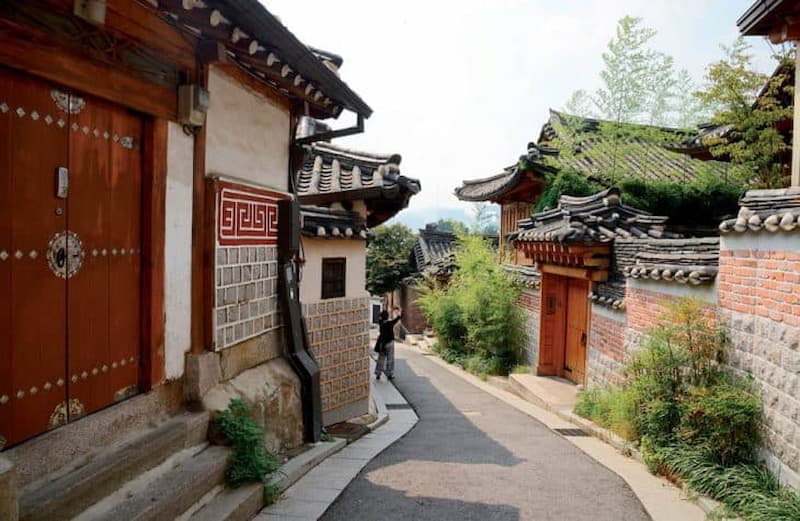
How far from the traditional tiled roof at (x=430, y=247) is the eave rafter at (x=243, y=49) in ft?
78.0

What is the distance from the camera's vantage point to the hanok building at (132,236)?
356cm

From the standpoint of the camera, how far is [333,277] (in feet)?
32.5

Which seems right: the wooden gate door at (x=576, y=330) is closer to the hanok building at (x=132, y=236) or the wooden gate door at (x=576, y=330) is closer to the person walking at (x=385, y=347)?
the person walking at (x=385, y=347)

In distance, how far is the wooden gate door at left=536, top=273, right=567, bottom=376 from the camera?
14422 mm

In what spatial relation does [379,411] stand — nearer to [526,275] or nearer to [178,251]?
[526,275]

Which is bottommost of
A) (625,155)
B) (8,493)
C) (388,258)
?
(8,493)

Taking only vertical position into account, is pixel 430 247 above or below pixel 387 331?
above

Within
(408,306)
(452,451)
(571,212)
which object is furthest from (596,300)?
(408,306)

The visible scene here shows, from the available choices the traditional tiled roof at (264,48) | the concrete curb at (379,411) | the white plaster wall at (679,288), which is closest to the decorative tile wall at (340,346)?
the concrete curb at (379,411)

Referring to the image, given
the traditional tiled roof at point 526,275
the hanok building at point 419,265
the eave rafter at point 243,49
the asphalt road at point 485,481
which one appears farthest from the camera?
the hanok building at point 419,265

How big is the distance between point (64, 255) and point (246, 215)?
252 centimetres

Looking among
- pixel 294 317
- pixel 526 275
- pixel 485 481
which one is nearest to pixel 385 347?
pixel 526 275

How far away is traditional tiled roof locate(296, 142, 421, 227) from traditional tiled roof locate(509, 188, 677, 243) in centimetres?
323

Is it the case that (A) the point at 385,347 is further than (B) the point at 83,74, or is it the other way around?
(A) the point at 385,347
